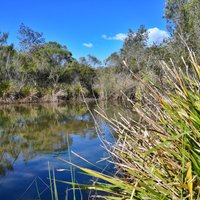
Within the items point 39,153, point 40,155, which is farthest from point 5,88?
point 40,155

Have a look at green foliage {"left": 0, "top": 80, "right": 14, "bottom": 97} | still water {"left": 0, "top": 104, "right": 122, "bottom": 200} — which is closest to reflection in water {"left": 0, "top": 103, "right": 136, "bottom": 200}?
still water {"left": 0, "top": 104, "right": 122, "bottom": 200}

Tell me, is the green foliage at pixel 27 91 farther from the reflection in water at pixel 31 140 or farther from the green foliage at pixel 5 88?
the reflection in water at pixel 31 140

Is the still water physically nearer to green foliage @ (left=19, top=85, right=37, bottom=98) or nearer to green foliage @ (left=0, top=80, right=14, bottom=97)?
green foliage @ (left=0, top=80, right=14, bottom=97)

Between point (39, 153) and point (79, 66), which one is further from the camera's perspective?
point (79, 66)

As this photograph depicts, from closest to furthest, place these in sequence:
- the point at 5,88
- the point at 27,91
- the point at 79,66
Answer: the point at 5,88 < the point at 27,91 < the point at 79,66

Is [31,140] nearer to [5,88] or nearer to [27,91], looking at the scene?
[5,88]

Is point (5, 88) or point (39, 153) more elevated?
point (5, 88)

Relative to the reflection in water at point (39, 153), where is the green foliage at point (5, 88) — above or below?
above

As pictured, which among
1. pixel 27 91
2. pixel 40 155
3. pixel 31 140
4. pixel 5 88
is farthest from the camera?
pixel 27 91

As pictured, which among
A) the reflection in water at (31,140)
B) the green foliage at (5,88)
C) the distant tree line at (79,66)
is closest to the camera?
the reflection in water at (31,140)

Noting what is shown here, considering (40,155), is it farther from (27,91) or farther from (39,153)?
(27,91)

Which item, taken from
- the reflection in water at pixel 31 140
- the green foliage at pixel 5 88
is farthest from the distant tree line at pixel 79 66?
the reflection in water at pixel 31 140

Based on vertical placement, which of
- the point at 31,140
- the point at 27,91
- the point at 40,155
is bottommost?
the point at 40,155

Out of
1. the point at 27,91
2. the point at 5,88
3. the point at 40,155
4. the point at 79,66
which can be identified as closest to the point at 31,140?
the point at 40,155
